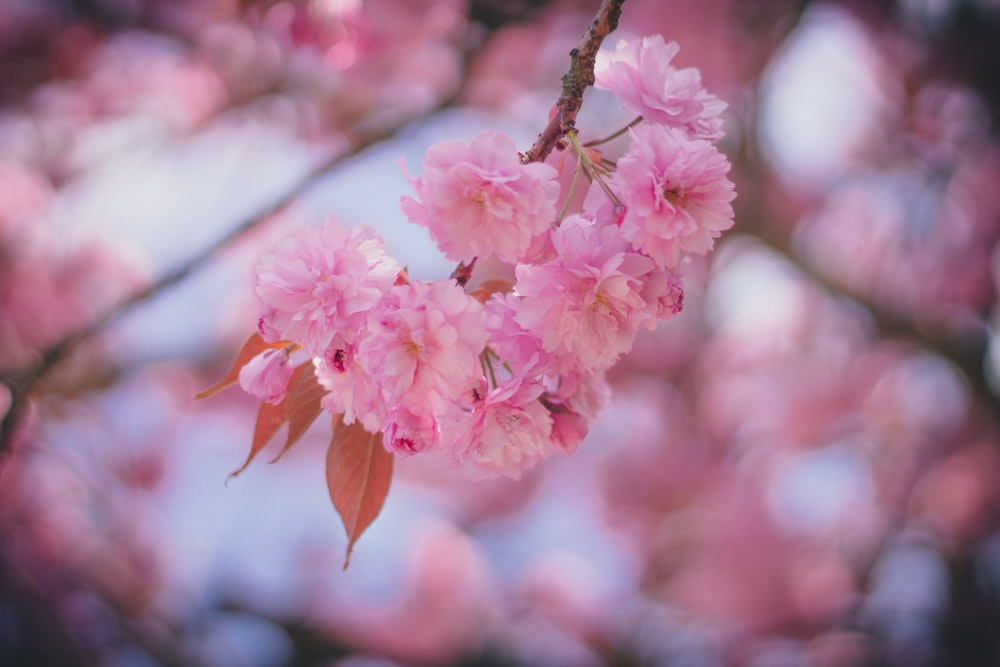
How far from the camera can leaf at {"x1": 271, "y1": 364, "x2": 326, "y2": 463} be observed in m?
0.60

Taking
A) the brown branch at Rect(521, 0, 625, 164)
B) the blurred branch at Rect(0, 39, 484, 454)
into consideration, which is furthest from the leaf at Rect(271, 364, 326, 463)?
the blurred branch at Rect(0, 39, 484, 454)

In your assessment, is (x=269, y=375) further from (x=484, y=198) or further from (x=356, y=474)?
(x=484, y=198)

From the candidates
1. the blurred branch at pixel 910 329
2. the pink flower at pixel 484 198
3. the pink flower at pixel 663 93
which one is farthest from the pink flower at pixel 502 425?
the blurred branch at pixel 910 329

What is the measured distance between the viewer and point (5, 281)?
9.12 feet

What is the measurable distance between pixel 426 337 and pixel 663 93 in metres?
0.29

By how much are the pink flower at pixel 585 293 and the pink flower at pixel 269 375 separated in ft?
0.70

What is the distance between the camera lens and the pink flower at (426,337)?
1.65ft

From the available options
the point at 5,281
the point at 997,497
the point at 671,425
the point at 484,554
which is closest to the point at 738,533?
the point at 671,425

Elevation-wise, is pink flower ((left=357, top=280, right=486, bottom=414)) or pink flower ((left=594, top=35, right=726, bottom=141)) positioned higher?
pink flower ((left=594, top=35, right=726, bottom=141))

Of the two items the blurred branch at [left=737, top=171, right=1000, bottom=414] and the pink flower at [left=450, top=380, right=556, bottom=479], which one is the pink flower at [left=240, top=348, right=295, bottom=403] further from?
the blurred branch at [left=737, top=171, right=1000, bottom=414]

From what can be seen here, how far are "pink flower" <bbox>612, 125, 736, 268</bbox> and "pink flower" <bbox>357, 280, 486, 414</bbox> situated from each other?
0.14m

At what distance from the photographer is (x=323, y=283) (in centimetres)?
53

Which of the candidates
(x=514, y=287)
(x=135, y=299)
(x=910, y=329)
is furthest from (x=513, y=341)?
(x=910, y=329)

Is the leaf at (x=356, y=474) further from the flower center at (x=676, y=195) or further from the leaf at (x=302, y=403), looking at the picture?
the flower center at (x=676, y=195)
